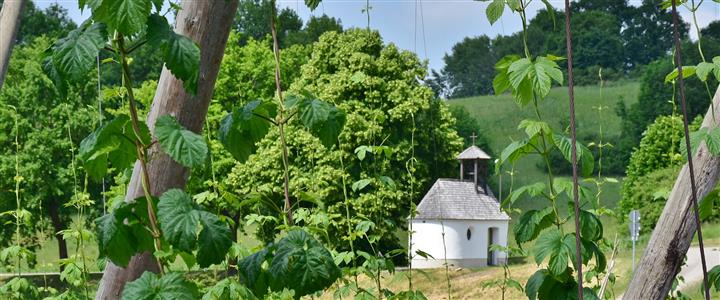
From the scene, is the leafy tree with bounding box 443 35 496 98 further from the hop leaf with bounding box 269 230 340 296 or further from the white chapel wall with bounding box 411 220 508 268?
the hop leaf with bounding box 269 230 340 296

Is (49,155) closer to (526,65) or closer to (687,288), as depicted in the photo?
(687,288)

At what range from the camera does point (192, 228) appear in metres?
1.70

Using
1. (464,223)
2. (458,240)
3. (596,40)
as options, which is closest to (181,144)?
(458,240)

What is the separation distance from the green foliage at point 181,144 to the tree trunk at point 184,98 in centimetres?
54

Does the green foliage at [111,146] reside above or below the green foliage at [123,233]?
above

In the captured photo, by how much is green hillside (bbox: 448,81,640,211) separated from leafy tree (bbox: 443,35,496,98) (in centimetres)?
370

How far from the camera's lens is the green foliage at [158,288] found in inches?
67.8

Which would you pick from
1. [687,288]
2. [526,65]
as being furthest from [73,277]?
[687,288]

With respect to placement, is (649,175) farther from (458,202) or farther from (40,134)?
(40,134)

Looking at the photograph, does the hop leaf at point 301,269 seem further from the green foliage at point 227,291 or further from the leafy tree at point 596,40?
the leafy tree at point 596,40

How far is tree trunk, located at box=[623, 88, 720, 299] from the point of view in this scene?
265 centimetres

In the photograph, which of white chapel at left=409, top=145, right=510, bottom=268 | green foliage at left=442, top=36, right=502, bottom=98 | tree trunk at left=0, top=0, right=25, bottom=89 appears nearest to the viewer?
tree trunk at left=0, top=0, right=25, bottom=89

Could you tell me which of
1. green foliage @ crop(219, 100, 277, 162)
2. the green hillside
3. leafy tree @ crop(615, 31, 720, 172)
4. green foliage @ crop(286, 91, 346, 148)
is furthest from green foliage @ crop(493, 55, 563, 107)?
the green hillside

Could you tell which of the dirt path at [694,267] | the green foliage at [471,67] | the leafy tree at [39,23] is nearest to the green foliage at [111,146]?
the dirt path at [694,267]
